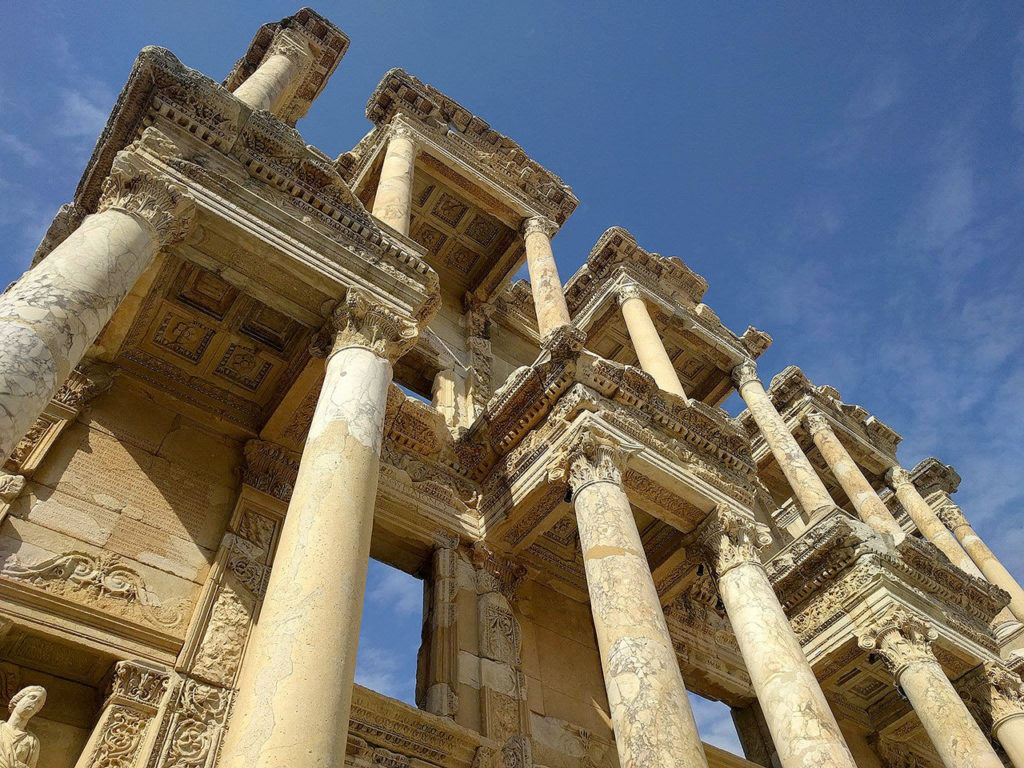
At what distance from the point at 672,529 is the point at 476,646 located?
4270mm

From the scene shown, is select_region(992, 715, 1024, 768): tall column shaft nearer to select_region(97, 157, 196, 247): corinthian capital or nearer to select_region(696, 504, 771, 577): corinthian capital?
select_region(696, 504, 771, 577): corinthian capital

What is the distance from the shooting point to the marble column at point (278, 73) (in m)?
14.8

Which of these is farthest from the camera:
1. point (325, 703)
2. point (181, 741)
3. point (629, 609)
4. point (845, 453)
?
point (845, 453)

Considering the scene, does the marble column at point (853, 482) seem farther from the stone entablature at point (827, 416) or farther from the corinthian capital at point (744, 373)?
the corinthian capital at point (744, 373)

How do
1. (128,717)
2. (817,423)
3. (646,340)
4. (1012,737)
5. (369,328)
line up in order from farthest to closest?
(817,423)
(646,340)
(1012,737)
(369,328)
(128,717)

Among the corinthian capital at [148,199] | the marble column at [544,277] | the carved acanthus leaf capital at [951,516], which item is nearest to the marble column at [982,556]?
the carved acanthus leaf capital at [951,516]

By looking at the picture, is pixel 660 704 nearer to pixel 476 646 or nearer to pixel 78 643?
pixel 476 646

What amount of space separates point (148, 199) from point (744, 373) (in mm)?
16783

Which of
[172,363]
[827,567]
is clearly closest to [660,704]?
[172,363]

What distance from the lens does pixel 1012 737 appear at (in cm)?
1482

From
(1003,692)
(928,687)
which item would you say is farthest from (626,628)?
(1003,692)

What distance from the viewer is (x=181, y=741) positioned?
8.00m

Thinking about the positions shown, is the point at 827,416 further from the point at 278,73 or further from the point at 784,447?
the point at 278,73

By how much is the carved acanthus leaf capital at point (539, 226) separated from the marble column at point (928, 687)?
1121 centimetres
